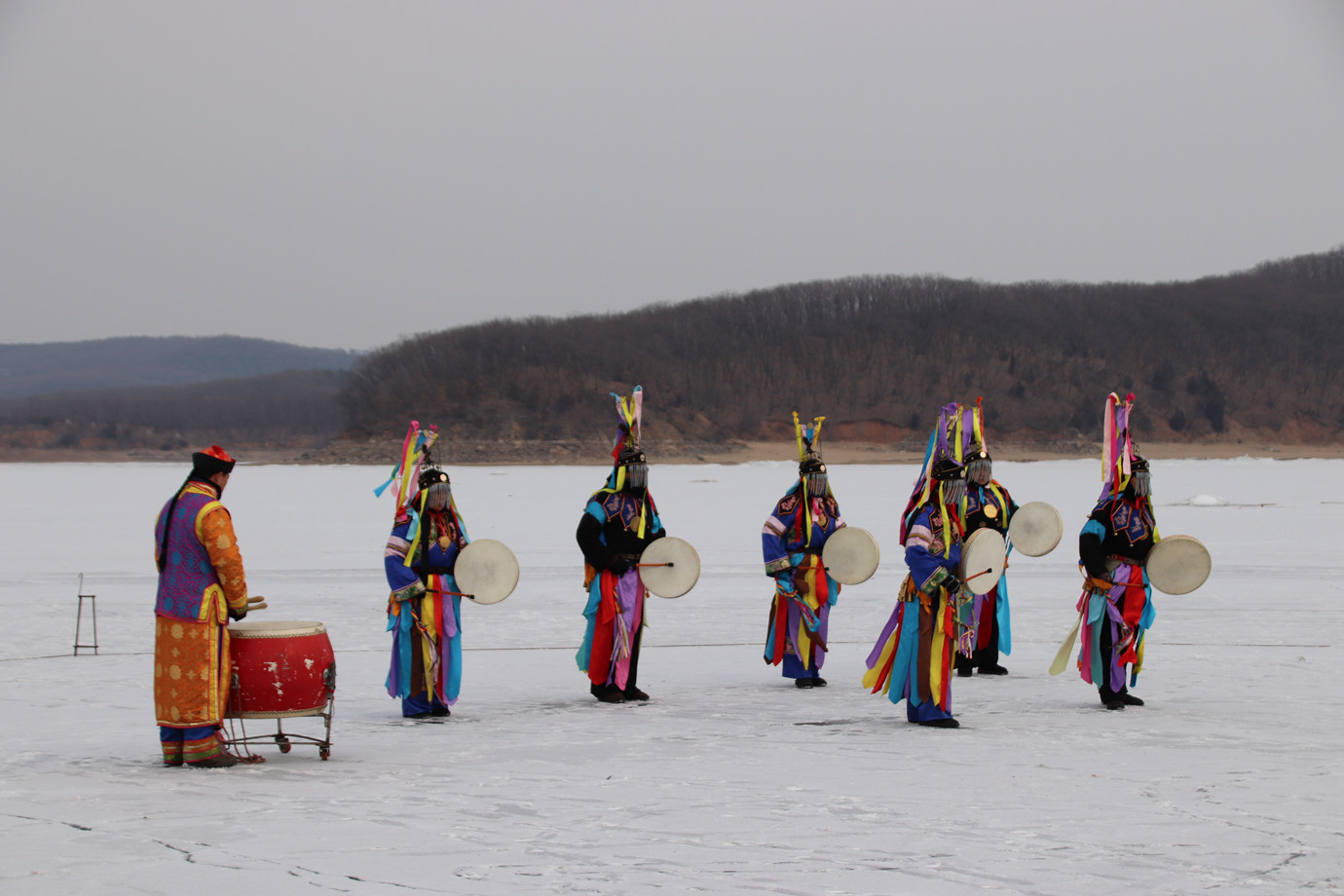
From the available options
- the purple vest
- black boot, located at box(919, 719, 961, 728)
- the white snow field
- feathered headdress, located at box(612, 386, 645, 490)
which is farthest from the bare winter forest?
the purple vest

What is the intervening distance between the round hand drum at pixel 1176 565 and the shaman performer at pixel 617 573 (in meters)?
3.25

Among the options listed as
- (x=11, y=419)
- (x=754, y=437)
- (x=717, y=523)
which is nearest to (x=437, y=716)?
(x=717, y=523)

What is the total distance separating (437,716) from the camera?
8336 mm

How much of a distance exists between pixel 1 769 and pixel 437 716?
249 centimetres

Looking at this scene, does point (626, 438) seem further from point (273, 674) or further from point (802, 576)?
point (273, 674)

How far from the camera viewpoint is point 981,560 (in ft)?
26.8

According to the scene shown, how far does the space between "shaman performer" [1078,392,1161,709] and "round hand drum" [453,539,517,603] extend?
3618 mm

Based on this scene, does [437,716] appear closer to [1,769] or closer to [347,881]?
[1,769]

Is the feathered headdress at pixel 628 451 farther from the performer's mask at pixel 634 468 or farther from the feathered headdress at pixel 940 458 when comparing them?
A: the feathered headdress at pixel 940 458

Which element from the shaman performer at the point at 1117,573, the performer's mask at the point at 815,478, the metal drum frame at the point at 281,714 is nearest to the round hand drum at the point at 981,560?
the shaman performer at the point at 1117,573

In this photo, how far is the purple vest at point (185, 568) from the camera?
21.9 feet

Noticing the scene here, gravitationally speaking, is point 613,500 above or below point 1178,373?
below

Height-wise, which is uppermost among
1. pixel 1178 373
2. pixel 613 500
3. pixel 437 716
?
pixel 1178 373

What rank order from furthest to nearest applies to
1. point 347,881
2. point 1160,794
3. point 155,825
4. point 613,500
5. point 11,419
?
point 11,419, point 613,500, point 1160,794, point 155,825, point 347,881
